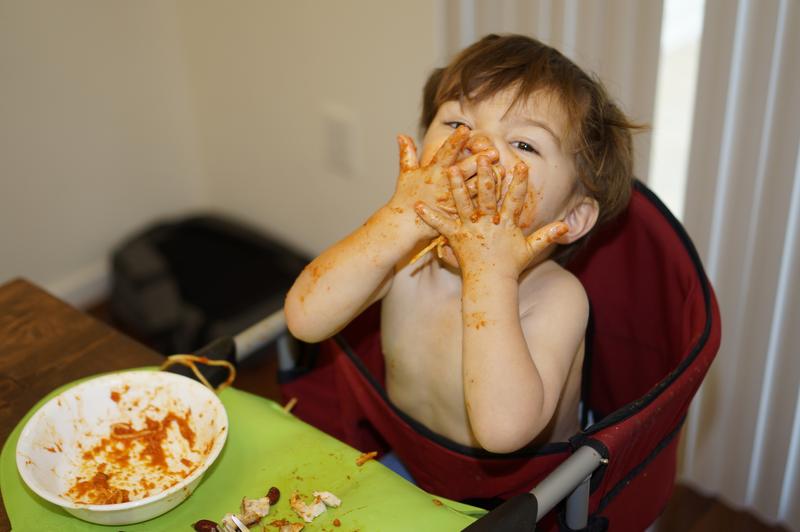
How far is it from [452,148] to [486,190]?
0.22 ft

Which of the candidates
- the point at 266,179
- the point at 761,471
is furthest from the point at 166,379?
the point at 266,179

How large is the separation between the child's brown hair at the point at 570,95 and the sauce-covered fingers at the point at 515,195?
0.13 m

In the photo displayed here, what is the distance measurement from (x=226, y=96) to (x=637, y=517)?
182cm

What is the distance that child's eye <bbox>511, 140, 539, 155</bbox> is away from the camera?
3.37ft

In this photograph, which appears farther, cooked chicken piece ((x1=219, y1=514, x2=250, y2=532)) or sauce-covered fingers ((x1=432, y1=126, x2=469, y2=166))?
sauce-covered fingers ((x1=432, y1=126, x2=469, y2=166))

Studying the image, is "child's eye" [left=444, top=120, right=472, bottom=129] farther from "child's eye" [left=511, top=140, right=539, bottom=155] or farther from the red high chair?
the red high chair

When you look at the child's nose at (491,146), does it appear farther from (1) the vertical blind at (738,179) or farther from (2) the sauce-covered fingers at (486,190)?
(1) the vertical blind at (738,179)

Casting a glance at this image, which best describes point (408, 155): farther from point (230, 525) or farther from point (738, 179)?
point (738, 179)

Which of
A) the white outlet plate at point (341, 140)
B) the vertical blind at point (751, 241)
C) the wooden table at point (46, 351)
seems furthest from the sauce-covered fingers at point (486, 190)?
the white outlet plate at point (341, 140)

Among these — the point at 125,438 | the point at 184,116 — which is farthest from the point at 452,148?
the point at 184,116

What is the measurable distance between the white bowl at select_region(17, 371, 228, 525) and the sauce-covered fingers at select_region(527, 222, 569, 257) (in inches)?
14.8

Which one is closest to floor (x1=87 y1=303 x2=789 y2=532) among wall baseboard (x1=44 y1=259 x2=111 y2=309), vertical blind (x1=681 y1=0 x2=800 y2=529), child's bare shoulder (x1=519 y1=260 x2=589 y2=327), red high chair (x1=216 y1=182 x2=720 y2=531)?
vertical blind (x1=681 y1=0 x2=800 y2=529)

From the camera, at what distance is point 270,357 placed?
226cm

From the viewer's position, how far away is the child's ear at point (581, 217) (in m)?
1.11
